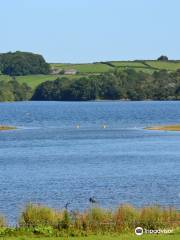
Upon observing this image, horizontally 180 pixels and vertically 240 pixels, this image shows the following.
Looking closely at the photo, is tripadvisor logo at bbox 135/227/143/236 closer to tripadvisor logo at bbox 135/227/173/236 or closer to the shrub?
tripadvisor logo at bbox 135/227/173/236

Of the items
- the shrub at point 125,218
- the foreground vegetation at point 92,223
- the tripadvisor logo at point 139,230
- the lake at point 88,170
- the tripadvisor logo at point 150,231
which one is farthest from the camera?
the lake at point 88,170

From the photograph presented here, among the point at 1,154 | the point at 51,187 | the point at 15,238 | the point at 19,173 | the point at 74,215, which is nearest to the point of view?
the point at 15,238

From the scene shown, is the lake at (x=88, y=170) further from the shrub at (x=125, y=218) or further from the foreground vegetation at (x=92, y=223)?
the shrub at (x=125, y=218)

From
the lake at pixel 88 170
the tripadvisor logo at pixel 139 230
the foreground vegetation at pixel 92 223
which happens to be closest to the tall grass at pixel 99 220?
the foreground vegetation at pixel 92 223

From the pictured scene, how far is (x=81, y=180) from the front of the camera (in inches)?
2359

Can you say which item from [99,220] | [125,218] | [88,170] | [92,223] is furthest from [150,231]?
[88,170]

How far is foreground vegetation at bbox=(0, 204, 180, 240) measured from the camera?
31391mm

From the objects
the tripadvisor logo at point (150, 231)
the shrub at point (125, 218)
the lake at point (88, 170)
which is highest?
the tripadvisor logo at point (150, 231)

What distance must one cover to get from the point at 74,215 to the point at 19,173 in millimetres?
30980

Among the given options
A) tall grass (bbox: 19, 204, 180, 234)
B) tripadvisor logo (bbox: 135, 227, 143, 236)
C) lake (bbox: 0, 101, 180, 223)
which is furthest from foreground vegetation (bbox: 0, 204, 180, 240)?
lake (bbox: 0, 101, 180, 223)

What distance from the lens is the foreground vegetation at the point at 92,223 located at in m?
31.4

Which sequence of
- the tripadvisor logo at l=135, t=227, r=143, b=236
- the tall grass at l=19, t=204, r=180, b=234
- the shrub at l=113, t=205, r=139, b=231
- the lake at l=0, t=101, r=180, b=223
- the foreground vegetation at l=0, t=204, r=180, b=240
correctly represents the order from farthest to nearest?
1. the lake at l=0, t=101, r=180, b=223
2. the shrub at l=113, t=205, r=139, b=231
3. the tall grass at l=19, t=204, r=180, b=234
4. the foreground vegetation at l=0, t=204, r=180, b=240
5. the tripadvisor logo at l=135, t=227, r=143, b=236

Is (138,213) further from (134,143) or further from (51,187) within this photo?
(134,143)

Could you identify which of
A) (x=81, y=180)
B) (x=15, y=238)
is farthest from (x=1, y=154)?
(x=15, y=238)
